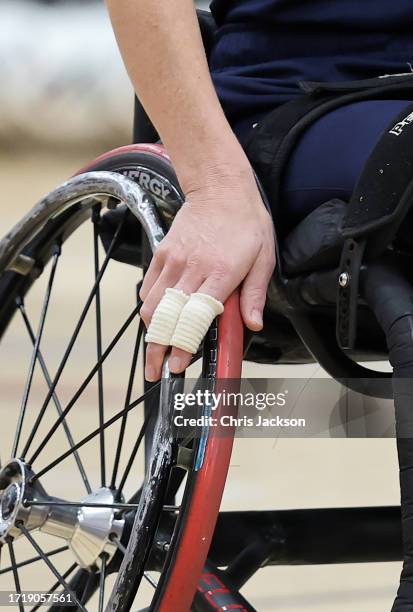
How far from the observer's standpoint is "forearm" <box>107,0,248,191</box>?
953mm

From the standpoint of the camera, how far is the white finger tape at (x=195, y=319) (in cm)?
91

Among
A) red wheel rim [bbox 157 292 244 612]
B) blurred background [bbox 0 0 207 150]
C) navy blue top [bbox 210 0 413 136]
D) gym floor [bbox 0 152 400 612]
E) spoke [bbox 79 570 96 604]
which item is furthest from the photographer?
blurred background [bbox 0 0 207 150]

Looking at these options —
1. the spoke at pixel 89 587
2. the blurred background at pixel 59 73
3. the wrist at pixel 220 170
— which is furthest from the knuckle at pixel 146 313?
the blurred background at pixel 59 73

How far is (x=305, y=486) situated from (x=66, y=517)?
116cm

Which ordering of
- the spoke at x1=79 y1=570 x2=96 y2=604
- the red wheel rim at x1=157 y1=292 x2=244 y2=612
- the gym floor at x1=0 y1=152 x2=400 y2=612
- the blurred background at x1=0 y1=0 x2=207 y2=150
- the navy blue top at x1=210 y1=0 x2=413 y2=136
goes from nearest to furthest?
the red wheel rim at x1=157 y1=292 x2=244 y2=612
the navy blue top at x1=210 y1=0 x2=413 y2=136
the spoke at x1=79 y1=570 x2=96 y2=604
the gym floor at x1=0 y1=152 x2=400 y2=612
the blurred background at x1=0 y1=0 x2=207 y2=150

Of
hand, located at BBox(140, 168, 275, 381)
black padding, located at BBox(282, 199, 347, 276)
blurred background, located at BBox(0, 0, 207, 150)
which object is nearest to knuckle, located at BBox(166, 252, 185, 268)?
hand, located at BBox(140, 168, 275, 381)

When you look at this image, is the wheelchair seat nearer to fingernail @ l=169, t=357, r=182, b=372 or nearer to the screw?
the screw

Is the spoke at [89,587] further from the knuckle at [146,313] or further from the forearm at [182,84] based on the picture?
the forearm at [182,84]

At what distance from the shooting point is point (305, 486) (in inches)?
88.3

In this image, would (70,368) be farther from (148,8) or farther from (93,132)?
(93,132)

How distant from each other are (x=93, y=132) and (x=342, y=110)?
227 inches

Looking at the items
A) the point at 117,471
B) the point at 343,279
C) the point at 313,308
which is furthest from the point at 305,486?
the point at 343,279

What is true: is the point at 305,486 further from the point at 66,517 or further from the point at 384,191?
the point at 384,191

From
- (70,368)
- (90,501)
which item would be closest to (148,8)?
(90,501)
